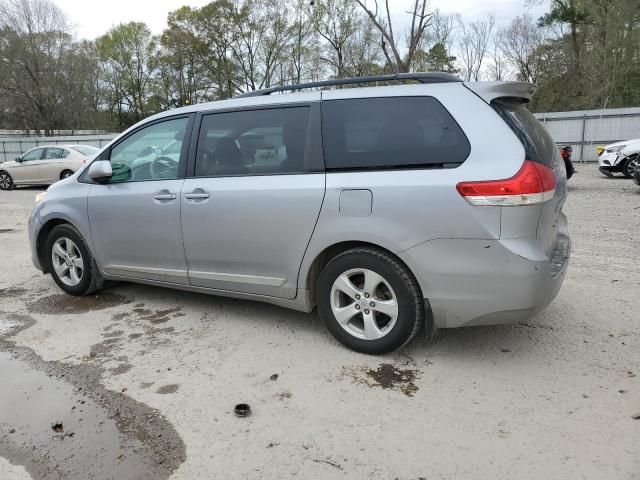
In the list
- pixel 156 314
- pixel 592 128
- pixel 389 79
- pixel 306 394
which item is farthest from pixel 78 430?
pixel 592 128

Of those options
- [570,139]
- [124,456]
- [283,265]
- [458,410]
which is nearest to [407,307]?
[458,410]

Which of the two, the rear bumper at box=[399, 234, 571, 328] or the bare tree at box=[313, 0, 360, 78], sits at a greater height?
the bare tree at box=[313, 0, 360, 78]

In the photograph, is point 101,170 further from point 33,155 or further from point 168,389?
point 33,155

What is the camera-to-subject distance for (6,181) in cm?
1664

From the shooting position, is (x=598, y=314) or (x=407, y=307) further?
(x=598, y=314)

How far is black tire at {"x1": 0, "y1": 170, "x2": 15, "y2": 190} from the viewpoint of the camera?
16.5 m

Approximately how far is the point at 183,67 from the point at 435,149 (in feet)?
177

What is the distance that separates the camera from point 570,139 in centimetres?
2205

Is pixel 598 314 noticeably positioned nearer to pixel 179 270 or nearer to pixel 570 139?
pixel 179 270

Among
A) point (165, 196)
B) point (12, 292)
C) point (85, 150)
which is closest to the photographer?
point (165, 196)

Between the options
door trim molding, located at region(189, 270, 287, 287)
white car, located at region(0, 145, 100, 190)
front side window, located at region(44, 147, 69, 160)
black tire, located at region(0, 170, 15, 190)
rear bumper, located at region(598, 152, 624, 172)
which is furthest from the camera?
black tire, located at region(0, 170, 15, 190)

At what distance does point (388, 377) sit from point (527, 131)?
5.78ft

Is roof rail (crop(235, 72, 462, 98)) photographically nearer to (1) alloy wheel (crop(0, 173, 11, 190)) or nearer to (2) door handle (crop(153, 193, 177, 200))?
(2) door handle (crop(153, 193, 177, 200))

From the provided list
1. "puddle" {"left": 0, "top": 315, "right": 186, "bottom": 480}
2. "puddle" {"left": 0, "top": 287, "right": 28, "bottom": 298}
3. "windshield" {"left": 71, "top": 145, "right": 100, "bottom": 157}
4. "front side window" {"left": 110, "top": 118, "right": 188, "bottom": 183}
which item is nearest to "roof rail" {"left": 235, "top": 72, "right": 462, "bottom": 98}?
"front side window" {"left": 110, "top": 118, "right": 188, "bottom": 183}
